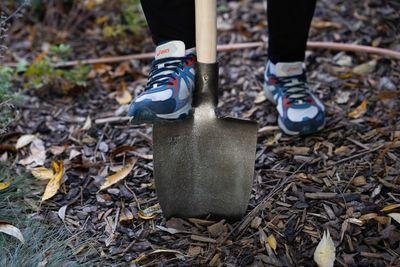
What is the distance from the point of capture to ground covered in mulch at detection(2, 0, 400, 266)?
1628 millimetres

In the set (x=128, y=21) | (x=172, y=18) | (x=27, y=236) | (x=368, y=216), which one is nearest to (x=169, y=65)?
(x=172, y=18)

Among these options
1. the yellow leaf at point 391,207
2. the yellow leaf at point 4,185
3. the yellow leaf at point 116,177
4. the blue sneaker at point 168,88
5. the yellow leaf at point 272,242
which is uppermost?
the blue sneaker at point 168,88

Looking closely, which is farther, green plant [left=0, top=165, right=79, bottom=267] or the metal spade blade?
the metal spade blade

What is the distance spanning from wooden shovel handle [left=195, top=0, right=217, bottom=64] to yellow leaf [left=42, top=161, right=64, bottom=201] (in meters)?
0.75

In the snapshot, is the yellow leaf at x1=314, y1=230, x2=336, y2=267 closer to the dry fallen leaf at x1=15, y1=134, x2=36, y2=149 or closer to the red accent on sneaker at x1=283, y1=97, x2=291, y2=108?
the red accent on sneaker at x1=283, y1=97, x2=291, y2=108

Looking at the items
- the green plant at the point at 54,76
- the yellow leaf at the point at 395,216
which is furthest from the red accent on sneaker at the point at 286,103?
the green plant at the point at 54,76

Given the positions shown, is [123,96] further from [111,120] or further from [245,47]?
[245,47]

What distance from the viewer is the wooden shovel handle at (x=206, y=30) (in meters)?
1.63

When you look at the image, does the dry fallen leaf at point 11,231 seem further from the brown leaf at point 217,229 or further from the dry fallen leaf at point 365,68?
the dry fallen leaf at point 365,68

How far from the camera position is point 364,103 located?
2.34 m

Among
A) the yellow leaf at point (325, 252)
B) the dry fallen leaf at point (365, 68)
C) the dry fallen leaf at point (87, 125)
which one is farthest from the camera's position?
the dry fallen leaf at point (365, 68)

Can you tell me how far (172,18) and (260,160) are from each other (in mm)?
679

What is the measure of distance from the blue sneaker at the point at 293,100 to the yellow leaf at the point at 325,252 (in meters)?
0.63

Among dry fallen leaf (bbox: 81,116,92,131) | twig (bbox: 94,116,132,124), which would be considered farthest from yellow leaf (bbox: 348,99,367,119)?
dry fallen leaf (bbox: 81,116,92,131)
